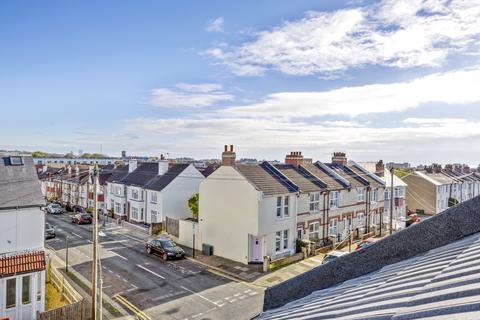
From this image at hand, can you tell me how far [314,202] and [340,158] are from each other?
12.4m

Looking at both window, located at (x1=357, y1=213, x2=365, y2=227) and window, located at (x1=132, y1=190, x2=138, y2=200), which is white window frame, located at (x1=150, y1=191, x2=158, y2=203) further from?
window, located at (x1=357, y1=213, x2=365, y2=227)

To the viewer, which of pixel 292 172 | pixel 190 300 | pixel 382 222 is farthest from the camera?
pixel 382 222

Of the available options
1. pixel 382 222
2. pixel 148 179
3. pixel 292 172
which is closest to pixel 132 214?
pixel 148 179

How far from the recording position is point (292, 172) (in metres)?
33.8

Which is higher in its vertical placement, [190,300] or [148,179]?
[148,179]

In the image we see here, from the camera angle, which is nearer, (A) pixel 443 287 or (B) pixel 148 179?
(A) pixel 443 287

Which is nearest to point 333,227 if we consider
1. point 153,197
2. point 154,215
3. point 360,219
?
point 360,219

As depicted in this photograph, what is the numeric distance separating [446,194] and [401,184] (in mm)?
21805

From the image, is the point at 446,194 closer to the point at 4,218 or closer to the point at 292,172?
the point at 292,172

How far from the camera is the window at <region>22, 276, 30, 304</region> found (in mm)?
16953

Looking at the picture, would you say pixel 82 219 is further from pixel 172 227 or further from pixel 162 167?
pixel 172 227

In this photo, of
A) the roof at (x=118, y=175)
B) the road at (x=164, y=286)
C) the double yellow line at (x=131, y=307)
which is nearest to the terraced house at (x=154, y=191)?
the roof at (x=118, y=175)

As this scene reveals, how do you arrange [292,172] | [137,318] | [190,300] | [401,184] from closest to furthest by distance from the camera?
[137,318] → [190,300] → [292,172] → [401,184]

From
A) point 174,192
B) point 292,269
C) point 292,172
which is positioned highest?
point 292,172
